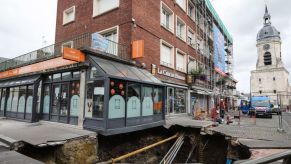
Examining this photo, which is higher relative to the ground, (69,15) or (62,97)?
(69,15)

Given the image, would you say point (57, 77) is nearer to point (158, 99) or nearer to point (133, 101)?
point (133, 101)

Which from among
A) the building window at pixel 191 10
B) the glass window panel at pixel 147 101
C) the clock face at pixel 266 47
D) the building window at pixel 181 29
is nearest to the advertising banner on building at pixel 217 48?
the building window at pixel 191 10

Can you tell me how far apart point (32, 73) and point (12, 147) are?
7.14m

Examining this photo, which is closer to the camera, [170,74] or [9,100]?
[9,100]

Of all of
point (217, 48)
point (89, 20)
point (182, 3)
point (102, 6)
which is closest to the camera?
point (102, 6)

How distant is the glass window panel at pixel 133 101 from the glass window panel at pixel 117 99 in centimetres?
42

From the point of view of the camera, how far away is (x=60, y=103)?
33.6 ft

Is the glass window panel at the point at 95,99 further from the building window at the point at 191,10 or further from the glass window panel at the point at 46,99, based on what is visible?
the building window at the point at 191,10

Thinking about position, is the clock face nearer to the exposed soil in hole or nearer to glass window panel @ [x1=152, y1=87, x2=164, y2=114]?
glass window panel @ [x1=152, y1=87, x2=164, y2=114]

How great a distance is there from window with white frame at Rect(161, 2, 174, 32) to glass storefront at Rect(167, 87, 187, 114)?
539 cm

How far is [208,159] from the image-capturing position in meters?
9.59

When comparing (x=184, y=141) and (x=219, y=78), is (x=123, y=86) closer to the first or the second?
(x=184, y=141)

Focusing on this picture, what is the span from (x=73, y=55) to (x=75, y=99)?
2.33 m

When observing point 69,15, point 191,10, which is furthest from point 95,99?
point 191,10
